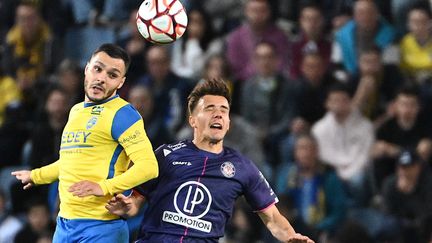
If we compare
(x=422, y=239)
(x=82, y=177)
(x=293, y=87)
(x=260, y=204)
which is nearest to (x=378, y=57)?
(x=293, y=87)

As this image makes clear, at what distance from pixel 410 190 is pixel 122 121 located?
4658mm

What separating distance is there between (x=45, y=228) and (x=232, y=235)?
209 cm

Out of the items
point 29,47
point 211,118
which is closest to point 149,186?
point 211,118

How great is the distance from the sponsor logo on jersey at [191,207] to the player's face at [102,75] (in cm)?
83

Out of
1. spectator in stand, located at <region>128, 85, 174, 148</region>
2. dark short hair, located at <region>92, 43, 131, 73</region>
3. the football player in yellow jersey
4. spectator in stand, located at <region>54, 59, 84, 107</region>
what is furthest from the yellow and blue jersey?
spectator in stand, located at <region>54, 59, 84, 107</region>

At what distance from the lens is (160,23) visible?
7801 millimetres

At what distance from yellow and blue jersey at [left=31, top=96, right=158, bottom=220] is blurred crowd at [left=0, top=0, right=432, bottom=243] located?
3.75 metres

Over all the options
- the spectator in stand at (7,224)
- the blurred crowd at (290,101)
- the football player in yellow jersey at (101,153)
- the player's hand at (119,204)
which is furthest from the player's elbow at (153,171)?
the spectator in stand at (7,224)

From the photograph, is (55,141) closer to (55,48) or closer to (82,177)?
(55,48)

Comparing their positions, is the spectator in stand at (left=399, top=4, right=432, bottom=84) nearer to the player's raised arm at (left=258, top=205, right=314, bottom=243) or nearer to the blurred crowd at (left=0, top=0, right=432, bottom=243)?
the blurred crowd at (left=0, top=0, right=432, bottom=243)

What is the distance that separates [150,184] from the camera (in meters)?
7.45

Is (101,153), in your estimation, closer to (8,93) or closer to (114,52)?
(114,52)

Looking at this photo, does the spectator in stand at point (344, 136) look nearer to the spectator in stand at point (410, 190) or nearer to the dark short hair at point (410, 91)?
the dark short hair at point (410, 91)

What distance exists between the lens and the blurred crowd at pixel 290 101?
1110 centimetres
